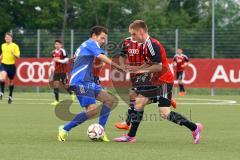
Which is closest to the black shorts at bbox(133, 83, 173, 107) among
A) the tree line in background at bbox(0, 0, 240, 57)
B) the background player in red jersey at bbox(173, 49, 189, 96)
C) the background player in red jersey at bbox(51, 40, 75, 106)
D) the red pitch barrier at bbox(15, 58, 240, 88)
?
the background player in red jersey at bbox(51, 40, 75, 106)

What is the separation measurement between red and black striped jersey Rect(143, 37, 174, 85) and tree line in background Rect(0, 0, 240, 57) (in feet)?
119

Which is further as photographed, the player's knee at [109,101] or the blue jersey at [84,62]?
the player's knee at [109,101]

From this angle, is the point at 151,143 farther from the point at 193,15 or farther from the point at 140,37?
the point at 193,15

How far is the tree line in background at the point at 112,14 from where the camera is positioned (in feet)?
170

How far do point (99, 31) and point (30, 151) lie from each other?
8.62ft

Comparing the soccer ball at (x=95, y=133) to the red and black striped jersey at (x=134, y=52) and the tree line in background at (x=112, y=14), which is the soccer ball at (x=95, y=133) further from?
the tree line in background at (x=112, y=14)

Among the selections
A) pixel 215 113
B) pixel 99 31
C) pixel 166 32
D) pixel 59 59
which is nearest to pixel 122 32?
pixel 166 32

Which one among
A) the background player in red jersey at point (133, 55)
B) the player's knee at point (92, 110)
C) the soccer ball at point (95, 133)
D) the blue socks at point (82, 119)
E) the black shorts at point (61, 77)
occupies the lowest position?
the soccer ball at point (95, 133)

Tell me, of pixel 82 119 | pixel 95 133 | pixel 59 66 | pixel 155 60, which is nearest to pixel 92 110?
pixel 82 119

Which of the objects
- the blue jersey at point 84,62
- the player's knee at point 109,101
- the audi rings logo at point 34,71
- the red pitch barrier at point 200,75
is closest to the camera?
the blue jersey at point 84,62

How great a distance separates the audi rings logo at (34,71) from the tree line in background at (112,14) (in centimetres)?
1348

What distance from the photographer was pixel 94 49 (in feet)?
39.5

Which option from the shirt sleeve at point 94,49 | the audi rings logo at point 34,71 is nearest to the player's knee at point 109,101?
the shirt sleeve at point 94,49

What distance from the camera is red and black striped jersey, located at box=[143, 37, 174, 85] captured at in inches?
466
